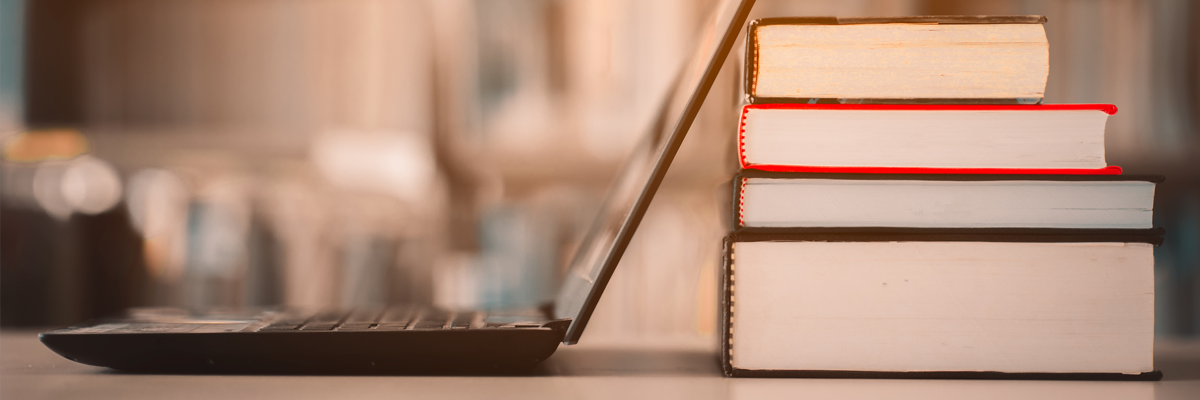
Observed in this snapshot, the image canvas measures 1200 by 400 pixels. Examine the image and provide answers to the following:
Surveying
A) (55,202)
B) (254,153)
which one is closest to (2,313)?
(55,202)

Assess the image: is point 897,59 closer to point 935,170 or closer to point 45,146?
point 935,170

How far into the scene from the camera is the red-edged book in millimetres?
398

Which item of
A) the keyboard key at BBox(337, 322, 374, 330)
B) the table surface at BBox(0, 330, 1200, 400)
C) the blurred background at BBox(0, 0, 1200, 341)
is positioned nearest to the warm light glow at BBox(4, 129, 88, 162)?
the blurred background at BBox(0, 0, 1200, 341)

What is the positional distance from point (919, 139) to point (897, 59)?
2.2 inches

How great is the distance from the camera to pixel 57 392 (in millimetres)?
384

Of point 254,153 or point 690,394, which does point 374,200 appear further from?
point 690,394

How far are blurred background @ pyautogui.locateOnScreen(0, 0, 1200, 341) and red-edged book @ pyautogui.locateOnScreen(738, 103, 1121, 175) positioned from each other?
0.69 meters

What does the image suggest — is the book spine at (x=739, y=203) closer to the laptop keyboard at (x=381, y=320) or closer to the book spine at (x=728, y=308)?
the book spine at (x=728, y=308)

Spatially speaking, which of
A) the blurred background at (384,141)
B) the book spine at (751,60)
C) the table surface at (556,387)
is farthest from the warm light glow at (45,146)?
the book spine at (751,60)

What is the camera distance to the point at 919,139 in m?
0.40

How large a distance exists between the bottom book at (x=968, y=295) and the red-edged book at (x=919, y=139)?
0.04 meters

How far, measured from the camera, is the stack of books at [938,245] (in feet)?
1.30

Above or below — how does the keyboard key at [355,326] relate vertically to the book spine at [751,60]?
below

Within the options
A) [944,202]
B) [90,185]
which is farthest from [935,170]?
[90,185]
